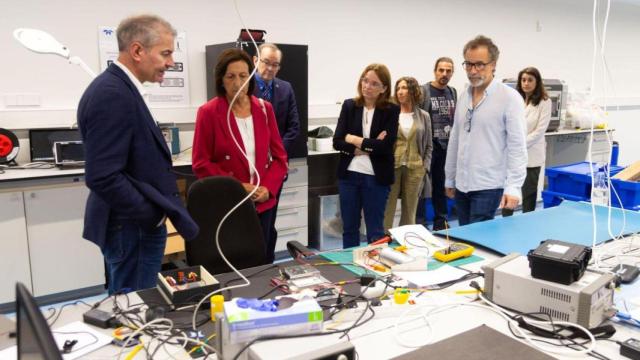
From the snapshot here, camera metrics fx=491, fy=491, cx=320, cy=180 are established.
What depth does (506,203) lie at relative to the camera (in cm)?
246

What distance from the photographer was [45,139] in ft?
10.8

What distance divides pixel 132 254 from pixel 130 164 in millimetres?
341

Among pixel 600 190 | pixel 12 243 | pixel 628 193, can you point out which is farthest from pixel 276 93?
pixel 628 193

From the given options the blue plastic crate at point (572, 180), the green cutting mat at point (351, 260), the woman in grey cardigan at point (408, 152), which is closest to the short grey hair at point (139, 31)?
the green cutting mat at point (351, 260)

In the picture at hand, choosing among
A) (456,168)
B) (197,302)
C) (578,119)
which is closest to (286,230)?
(456,168)

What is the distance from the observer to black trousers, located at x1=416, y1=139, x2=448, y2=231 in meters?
4.45

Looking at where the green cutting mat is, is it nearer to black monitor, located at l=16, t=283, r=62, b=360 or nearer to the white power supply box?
the white power supply box

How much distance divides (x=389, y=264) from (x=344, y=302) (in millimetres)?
381

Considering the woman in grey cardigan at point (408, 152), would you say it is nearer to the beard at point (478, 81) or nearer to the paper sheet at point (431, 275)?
the beard at point (478, 81)

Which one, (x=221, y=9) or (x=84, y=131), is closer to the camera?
(x=84, y=131)

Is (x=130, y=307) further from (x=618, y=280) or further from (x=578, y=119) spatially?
(x=578, y=119)

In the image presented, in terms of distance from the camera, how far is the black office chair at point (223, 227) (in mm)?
2023

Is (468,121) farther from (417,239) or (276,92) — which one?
(276,92)

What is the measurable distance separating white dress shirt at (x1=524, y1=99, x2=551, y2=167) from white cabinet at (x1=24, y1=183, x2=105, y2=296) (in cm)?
342
